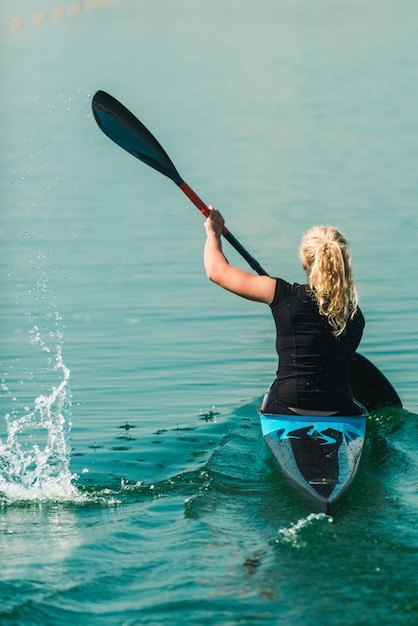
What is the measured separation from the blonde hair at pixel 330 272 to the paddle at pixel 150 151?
1848 mm

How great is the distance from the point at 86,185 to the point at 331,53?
62.5 ft

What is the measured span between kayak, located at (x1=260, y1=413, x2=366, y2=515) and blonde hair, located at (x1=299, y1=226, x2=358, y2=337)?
577mm

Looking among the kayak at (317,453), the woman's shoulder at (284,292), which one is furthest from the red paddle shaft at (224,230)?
the kayak at (317,453)

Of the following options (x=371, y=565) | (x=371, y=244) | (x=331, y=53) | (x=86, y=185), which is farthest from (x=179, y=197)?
(x=331, y=53)

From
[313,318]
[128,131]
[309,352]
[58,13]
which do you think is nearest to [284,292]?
[313,318]

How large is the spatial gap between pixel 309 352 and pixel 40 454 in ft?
7.47

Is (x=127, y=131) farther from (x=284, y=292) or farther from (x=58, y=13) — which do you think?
(x=58, y=13)

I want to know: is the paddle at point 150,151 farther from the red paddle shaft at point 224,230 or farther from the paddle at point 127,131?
the red paddle shaft at point 224,230

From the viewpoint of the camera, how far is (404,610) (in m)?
4.74

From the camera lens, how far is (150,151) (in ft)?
28.4

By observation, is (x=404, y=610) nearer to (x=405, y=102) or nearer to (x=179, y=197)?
(x=179, y=197)

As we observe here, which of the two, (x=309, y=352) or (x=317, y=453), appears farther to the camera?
(x=309, y=352)

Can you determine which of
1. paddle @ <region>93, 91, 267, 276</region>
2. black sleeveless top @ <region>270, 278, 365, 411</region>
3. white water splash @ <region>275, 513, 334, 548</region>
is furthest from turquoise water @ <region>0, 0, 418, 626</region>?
paddle @ <region>93, 91, 267, 276</region>

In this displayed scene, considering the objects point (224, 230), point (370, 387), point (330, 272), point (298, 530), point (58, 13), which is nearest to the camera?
point (298, 530)
